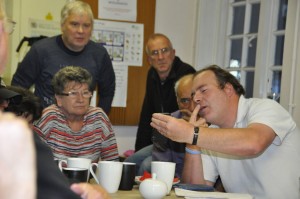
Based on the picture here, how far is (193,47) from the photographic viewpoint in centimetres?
413

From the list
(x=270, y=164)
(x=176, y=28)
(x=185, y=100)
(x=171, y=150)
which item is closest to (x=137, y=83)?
(x=176, y=28)

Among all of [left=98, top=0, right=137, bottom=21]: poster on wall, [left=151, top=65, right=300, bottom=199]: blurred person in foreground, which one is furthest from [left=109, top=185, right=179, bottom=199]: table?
[left=98, top=0, right=137, bottom=21]: poster on wall

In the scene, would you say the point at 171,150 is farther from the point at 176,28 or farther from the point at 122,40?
the point at 176,28

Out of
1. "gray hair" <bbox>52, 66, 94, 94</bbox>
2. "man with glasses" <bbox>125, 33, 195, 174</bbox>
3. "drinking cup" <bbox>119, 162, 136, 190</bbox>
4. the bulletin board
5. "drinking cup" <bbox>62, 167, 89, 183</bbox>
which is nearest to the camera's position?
"drinking cup" <bbox>62, 167, 89, 183</bbox>

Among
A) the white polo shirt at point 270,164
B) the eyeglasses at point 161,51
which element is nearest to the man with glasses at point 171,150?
the white polo shirt at point 270,164

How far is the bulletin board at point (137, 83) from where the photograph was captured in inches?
152

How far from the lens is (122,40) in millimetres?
3857

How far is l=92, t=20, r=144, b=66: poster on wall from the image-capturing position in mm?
3780

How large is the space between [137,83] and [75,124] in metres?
1.78

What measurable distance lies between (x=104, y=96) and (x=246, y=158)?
1423mm

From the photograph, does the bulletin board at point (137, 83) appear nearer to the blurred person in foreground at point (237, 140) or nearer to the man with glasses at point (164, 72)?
the man with glasses at point (164, 72)

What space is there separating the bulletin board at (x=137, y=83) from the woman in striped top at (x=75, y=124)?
162cm

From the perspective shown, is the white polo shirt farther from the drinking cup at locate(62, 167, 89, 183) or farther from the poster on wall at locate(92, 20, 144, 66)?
the poster on wall at locate(92, 20, 144, 66)

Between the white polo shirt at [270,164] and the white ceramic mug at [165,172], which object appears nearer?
the white ceramic mug at [165,172]
